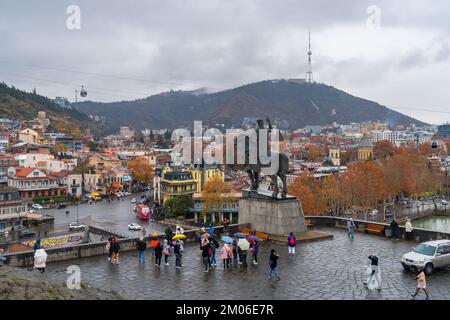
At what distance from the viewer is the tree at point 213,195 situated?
64.9 metres

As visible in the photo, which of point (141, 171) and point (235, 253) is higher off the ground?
point (235, 253)

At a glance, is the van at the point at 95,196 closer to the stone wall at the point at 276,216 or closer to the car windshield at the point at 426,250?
the stone wall at the point at 276,216

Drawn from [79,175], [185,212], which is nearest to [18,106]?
[79,175]

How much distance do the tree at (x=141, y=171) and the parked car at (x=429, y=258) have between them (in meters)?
88.2

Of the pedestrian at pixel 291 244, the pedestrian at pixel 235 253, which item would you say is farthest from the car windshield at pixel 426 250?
the pedestrian at pixel 235 253

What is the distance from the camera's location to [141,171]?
99875 millimetres

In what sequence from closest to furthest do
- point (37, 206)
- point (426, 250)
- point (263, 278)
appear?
point (263, 278)
point (426, 250)
point (37, 206)

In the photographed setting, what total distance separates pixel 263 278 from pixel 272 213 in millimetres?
6281

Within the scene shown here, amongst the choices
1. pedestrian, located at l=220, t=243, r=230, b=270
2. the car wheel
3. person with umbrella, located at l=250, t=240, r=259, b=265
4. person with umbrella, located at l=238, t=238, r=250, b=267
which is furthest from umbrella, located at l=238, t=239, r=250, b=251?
the car wheel

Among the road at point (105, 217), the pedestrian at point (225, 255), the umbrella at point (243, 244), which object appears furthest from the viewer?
the road at point (105, 217)

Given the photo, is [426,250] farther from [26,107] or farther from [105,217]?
[26,107]

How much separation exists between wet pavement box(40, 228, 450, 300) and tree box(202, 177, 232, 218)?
4758 centimetres

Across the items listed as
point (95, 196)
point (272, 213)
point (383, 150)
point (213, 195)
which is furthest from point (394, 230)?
point (383, 150)
